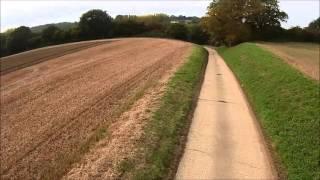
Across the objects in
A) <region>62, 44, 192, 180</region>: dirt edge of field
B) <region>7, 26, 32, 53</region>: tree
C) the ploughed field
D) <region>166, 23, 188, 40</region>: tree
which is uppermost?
<region>62, 44, 192, 180</region>: dirt edge of field

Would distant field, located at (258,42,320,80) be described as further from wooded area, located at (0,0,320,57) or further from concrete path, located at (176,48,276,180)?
wooded area, located at (0,0,320,57)

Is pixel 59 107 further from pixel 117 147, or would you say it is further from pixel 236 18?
pixel 236 18

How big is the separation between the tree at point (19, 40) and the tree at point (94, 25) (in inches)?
440

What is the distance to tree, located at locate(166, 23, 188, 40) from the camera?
309 ft

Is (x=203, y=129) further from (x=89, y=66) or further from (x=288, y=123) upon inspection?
(x=89, y=66)

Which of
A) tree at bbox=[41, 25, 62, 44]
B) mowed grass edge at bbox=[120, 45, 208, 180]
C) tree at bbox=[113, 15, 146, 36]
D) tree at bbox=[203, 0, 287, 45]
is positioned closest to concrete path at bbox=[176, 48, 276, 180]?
mowed grass edge at bbox=[120, 45, 208, 180]

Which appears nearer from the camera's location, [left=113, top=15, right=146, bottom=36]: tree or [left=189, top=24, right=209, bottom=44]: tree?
[left=189, top=24, right=209, bottom=44]: tree

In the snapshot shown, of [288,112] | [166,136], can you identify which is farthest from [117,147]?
[288,112]

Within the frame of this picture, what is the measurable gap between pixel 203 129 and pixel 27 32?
9248cm

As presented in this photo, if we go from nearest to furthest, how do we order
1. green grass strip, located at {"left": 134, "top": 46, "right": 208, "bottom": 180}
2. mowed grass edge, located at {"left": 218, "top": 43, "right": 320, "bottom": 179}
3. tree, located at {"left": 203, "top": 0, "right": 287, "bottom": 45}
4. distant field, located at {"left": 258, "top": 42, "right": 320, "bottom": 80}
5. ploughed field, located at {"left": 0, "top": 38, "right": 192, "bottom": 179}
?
green grass strip, located at {"left": 134, "top": 46, "right": 208, "bottom": 180} < mowed grass edge, located at {"left": 218, "top": 43, "right": 320, "bottom": 179} < ploughed field, located at {"left": 0, "top": 38, "right": 192, "bottom": 179} < distant field, located at {"left": 258, "top": 42, "right": 320, "bottom": 80} < tree, located at {"left": 203, "top": 0, "right": 287, "bottom": 45}

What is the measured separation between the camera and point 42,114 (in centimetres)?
2248

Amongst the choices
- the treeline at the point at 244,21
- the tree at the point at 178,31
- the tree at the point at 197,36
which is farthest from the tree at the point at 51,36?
the treeline at the point at 244,21

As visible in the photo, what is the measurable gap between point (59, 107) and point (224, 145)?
1001 centimetres

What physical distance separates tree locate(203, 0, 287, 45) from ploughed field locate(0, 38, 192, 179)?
97.9 ft
